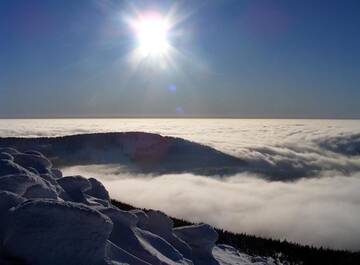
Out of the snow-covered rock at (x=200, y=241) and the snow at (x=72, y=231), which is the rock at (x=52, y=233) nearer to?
the snow at (x=72, y=231)

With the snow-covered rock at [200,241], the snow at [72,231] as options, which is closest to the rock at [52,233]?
the snow at [72,231]

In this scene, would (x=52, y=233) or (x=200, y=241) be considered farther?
(x=200, y=241)

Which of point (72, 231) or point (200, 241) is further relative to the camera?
point (200, 241)

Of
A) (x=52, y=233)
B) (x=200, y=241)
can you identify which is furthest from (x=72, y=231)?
(x=200, y=241)

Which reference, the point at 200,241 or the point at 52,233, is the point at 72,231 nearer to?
the point at 52,233

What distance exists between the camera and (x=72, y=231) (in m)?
9.20

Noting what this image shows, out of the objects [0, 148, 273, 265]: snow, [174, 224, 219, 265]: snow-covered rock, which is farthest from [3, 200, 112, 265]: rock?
[174, 224, 219, 265]: snow-covered rock

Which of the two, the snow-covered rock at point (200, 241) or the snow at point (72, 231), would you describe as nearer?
the snow at point (72, 231)

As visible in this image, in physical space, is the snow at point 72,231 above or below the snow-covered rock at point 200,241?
above

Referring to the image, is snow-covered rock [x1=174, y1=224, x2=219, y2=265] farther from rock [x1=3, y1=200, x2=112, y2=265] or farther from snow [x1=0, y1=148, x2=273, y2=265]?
rock [x1=3, y1=200, x2=112, y2=265]

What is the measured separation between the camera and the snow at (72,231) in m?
9.13

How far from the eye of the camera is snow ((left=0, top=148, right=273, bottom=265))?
9.13 metres

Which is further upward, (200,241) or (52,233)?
(52,233)

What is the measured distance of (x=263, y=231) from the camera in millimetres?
77250
